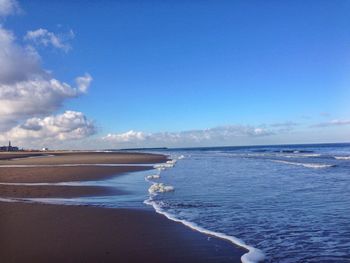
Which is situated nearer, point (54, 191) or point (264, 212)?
point (264, 212)

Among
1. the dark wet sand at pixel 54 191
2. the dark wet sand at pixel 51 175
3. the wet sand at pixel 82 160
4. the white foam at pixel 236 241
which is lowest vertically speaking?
the white foam at pixel 236 241

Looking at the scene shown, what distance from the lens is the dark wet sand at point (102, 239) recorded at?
8.19m

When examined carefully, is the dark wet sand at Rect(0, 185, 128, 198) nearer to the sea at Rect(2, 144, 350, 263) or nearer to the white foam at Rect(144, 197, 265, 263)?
the sea at Rect(2, 144, 350, 263)

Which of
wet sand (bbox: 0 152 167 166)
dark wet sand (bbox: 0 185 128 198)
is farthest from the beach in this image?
wet sand (bbox: 0 152 167 166)

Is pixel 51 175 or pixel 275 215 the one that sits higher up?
pixel 51 175

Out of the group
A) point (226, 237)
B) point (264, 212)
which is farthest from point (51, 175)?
point (226, 237)

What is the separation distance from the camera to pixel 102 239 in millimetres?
9602

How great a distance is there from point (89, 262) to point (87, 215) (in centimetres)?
514

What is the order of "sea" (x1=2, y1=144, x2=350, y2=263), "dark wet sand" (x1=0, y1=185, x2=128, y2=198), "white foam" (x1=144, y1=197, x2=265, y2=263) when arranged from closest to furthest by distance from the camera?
"white foam" (x1=144, y1=197, x2=265, y2=263) → "sea" (x1=2, y1=144, x2=350, y2=263) → "dark wet sand" (x1=0, y1=185, x2=128, y2=198)

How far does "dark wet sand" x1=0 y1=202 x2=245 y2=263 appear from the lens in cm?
819

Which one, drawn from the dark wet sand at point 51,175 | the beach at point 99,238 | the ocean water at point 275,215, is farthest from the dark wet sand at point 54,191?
the dark wet sand at point 51,175

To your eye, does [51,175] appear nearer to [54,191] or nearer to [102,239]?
[54,191]

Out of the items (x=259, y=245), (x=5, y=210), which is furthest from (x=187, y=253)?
(x=5, y=210)

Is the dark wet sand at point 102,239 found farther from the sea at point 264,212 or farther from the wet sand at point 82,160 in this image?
the wet sand at point 82,160
